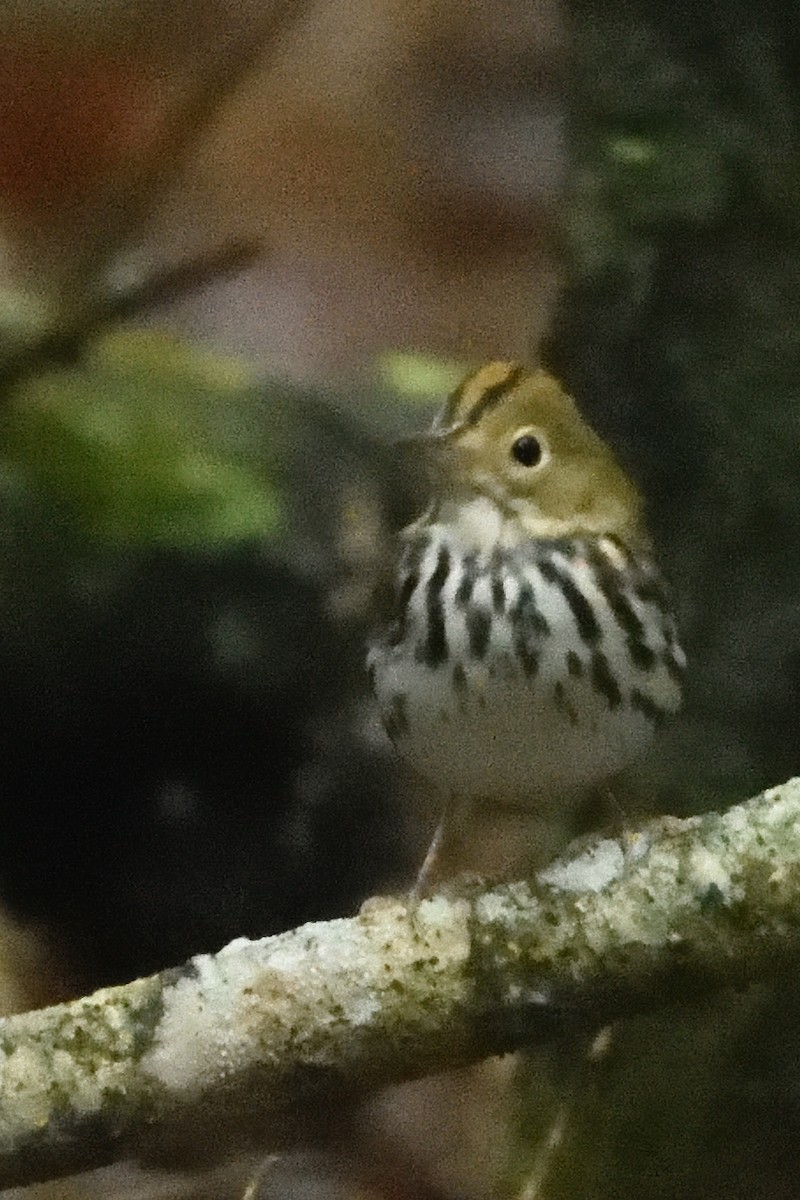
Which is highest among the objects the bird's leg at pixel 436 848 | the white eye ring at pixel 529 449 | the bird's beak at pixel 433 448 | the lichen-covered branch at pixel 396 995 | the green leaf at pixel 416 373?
the bird's beak at pixel 433 448

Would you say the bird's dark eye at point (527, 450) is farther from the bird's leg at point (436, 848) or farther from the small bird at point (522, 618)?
the bird's leg at point (436, 848)

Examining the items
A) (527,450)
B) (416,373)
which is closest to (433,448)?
(527,450)

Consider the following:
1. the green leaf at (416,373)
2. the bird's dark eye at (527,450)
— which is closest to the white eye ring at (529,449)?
the bird's dark eye at (527,450)

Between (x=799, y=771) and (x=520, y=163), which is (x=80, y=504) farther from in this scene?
(x=799, y=771)

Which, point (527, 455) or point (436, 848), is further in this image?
point (436, 848)

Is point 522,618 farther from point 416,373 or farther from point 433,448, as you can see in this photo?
point 416,373

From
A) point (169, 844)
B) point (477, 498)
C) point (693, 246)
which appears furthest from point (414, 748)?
point (693, 246)

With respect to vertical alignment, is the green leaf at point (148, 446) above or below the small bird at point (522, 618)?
above
